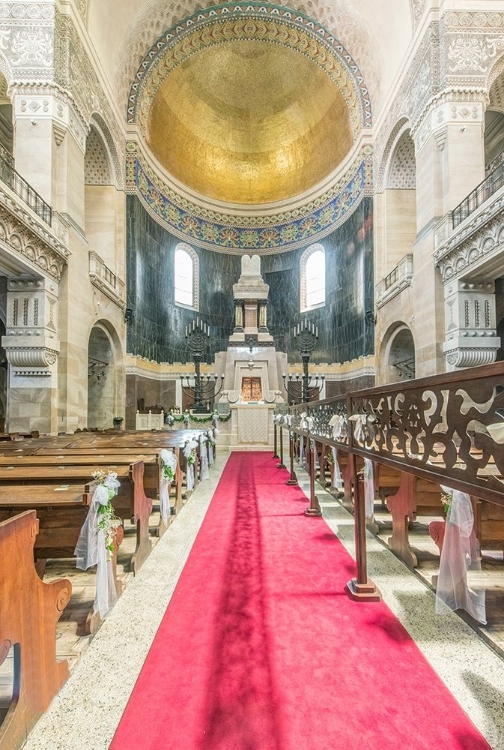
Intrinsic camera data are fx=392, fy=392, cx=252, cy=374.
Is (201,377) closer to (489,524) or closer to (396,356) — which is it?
(396,356)

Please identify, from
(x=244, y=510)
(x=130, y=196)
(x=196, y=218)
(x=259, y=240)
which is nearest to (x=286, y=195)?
(x=259, y=240)

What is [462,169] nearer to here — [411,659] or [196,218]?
[411,659]

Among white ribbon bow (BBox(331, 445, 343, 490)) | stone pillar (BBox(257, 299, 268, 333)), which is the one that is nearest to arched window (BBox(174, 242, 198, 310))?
stone pillar (BBox(257, 299, 268, 333))

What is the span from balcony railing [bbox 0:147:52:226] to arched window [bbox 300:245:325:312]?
485 inches

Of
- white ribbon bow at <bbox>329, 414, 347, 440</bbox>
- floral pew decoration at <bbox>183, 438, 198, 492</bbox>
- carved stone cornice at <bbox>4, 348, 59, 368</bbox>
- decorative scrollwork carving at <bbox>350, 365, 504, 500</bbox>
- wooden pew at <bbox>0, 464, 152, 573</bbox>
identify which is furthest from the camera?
carved stone cornice at <bbox>4, 348, 59, 368</bbox>

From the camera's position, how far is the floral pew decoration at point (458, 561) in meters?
2.10

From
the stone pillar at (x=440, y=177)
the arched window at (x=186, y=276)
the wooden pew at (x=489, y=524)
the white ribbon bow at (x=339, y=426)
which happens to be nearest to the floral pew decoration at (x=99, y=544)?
the white ribbon bow at (x=339, y=426)

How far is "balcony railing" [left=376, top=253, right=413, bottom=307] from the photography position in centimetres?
1106

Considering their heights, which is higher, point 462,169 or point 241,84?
point 241,84

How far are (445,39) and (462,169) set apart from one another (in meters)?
3.30

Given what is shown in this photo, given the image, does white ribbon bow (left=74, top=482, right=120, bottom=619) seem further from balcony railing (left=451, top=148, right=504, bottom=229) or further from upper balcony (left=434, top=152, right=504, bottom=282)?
balcony railing (left=451, top=148, right=504, bottom=229)

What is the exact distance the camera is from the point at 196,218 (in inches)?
750

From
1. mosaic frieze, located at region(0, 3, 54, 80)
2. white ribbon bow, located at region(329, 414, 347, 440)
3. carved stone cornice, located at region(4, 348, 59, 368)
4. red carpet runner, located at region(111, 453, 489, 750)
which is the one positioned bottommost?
red carpet runner, located at region(111, 453, 489, 750)

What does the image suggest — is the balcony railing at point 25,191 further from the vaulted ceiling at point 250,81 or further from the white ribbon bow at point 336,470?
the white ribbon bow at point 336,470
